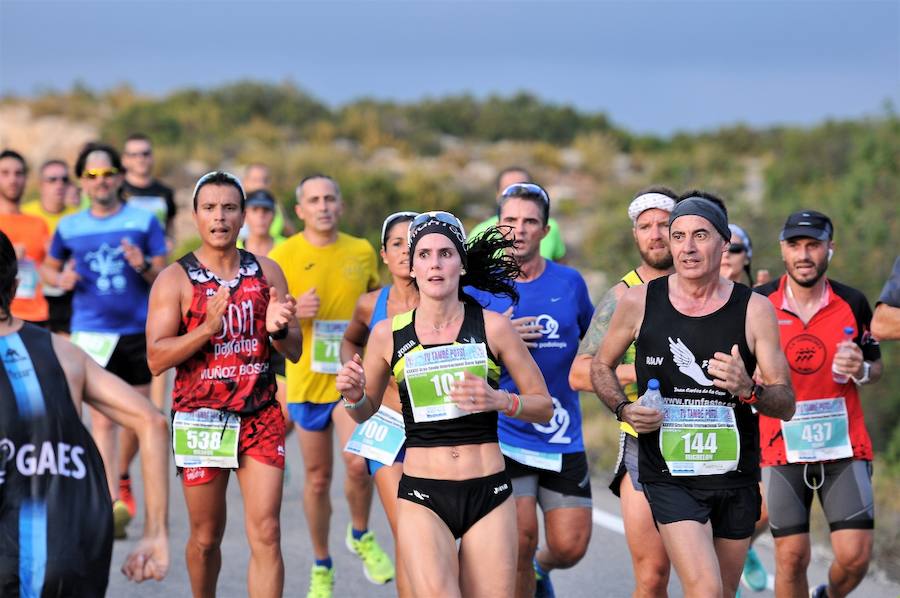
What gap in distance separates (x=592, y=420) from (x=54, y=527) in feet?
34.9

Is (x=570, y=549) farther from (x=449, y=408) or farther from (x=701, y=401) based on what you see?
(x=449, y=408)

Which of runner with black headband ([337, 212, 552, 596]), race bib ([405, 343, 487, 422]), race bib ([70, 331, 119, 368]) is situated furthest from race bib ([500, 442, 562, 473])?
race bib ([70, 331, 119, 368])

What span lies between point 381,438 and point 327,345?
1758 millimetres

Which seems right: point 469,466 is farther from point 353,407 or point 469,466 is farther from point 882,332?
point 882,332

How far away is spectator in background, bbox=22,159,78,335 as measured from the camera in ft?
37.8

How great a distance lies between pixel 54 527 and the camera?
4.40 m

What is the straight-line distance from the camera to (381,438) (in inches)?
290

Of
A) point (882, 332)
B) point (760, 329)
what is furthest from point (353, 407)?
point (882, 332)

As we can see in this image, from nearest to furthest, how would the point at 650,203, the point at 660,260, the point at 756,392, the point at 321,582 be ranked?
the point at 756,392, the point at 660,260, the point at 650,203, the point at 321,582

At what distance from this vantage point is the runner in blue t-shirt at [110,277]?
394 inches

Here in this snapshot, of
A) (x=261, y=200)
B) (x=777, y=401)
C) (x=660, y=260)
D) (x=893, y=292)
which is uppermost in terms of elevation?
(x=261, y=200)

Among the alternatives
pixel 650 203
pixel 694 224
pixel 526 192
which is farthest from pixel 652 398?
pixel 526 192

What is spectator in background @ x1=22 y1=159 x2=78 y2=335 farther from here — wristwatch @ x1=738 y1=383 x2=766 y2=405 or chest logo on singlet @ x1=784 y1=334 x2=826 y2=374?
wristwatch @ x1=738 y1=383 x2=766 y2=405

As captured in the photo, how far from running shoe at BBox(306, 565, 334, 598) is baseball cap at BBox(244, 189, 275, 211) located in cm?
339
